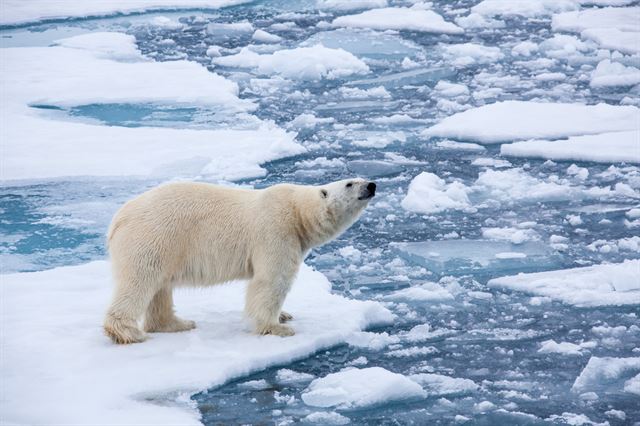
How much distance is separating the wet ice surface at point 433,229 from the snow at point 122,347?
0.32 feet

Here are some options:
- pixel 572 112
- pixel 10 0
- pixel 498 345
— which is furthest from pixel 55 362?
pixel 10 0

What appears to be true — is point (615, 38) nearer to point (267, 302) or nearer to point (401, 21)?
point (401, 21)

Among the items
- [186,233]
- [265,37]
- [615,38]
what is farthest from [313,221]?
[615,38]

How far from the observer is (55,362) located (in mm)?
4141

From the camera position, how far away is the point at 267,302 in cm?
445

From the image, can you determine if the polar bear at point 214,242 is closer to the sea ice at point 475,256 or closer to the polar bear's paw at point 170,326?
the polar bear's paw at point 170,326

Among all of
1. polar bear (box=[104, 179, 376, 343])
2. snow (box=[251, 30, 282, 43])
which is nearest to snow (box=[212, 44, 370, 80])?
snow (box=[251, 30, 282, 43])

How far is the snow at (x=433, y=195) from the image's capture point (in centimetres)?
665

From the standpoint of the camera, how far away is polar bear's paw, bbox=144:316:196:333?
14.9 ft

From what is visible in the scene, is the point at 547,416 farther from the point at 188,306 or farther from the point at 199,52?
the point at 199,52

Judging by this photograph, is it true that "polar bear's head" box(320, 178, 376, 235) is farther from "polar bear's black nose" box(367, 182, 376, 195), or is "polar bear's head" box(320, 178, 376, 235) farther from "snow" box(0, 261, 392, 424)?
"snow" box(0, 261, 392, 424)

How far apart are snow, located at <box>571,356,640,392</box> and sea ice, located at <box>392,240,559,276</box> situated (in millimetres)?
1401

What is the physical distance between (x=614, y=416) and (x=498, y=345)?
82 centimetres

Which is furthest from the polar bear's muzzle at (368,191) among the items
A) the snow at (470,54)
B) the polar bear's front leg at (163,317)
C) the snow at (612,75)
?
the snow at (470,54)
